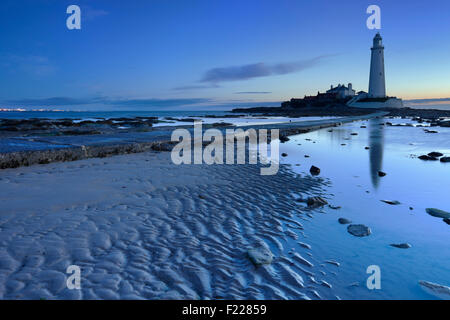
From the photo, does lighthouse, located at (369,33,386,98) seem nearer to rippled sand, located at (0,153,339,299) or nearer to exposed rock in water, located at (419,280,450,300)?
rippled sand, located at (0,153,339,299)

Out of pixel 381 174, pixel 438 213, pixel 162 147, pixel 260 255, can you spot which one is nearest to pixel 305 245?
pixel 260 255

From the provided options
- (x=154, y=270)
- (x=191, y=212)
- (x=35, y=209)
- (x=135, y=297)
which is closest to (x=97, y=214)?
(x=35, y=209)

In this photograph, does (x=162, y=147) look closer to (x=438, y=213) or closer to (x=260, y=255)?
(x=260, y=255)

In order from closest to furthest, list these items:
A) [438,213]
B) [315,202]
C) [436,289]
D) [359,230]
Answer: [436,289], [359,230], [438,213], [315,202]

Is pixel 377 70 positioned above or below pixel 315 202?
above

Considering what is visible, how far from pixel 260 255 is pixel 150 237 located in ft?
4.65

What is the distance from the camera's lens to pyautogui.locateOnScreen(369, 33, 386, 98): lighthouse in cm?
7156

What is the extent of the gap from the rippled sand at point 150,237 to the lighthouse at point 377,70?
8084 cm

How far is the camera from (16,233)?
10.7 feet

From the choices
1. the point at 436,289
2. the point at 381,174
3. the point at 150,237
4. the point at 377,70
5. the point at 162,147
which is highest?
the point at 377,70

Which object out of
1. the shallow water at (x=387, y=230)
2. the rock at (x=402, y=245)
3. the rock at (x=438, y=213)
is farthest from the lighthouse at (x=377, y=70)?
the rock at (x=402, y=245)

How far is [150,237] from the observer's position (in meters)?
3.48

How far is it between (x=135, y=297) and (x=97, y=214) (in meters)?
2.02

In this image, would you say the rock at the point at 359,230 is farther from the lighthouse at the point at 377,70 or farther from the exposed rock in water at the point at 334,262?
the lighthouse at the point at 377,70
